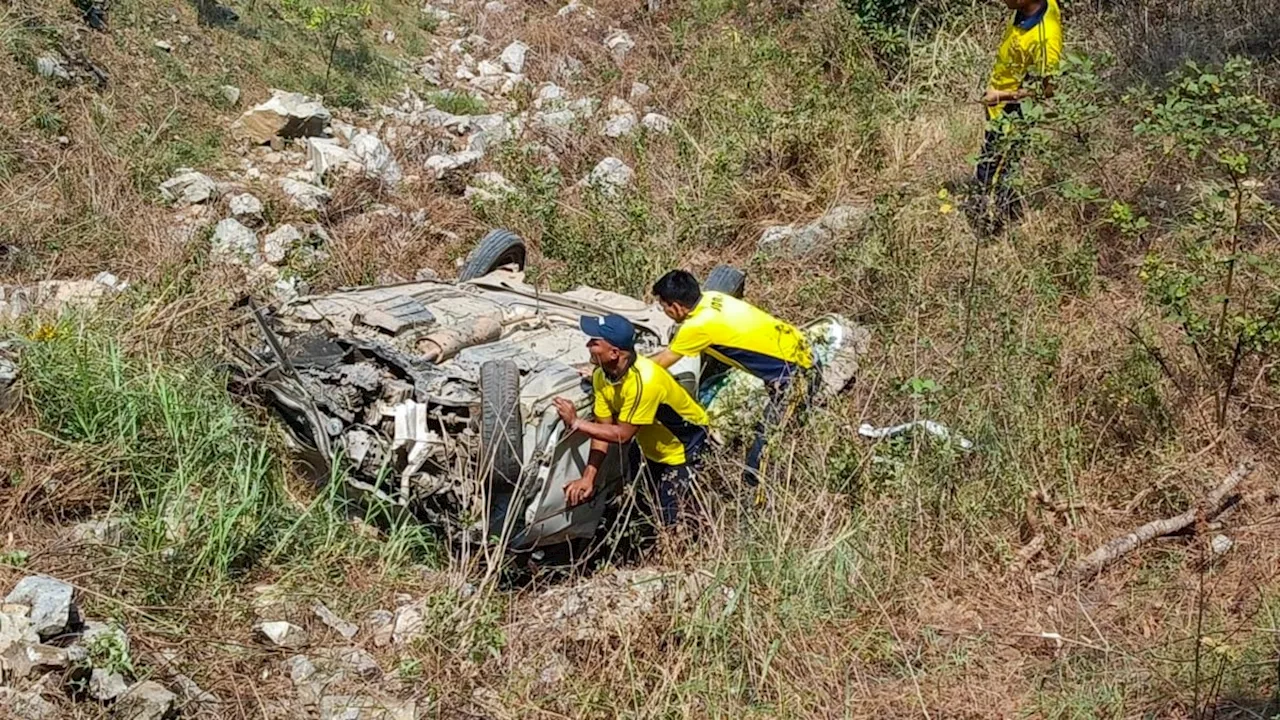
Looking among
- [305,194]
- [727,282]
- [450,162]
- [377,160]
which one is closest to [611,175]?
[450,162]

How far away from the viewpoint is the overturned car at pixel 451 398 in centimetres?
400

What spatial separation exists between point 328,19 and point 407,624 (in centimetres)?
584

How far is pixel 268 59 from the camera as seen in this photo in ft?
26.9

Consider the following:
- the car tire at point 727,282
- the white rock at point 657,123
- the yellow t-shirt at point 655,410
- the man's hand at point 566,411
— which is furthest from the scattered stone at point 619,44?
the man's hand at point 566,411

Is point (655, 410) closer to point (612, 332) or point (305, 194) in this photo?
point (612, 332)

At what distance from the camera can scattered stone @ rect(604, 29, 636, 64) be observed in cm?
961

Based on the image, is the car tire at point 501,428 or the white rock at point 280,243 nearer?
the car tire at point 501,428

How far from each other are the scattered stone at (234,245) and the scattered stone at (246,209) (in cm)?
10

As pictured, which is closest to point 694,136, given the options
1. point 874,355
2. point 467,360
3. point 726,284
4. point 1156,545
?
point 726,284

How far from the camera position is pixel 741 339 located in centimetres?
466

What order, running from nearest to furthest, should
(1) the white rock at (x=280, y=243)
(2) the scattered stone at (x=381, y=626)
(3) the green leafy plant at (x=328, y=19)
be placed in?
(2) the scattered stone at (x=381, y=626), (1) the white rock at (x=280, y=243), (3) the green leafy plant at (x=328, y=19)

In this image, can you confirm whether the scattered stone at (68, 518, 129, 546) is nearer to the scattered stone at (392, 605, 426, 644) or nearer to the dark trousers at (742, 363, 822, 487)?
the scattered stone at (392, 605, 426, 644)

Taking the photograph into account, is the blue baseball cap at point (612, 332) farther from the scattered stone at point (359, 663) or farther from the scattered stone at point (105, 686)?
the scattered stone at point (105, 686)

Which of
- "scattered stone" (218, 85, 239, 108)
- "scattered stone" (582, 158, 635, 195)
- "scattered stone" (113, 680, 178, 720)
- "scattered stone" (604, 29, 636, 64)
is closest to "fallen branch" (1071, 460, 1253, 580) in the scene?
"scattered stone" (113, 680, 178, 720)
